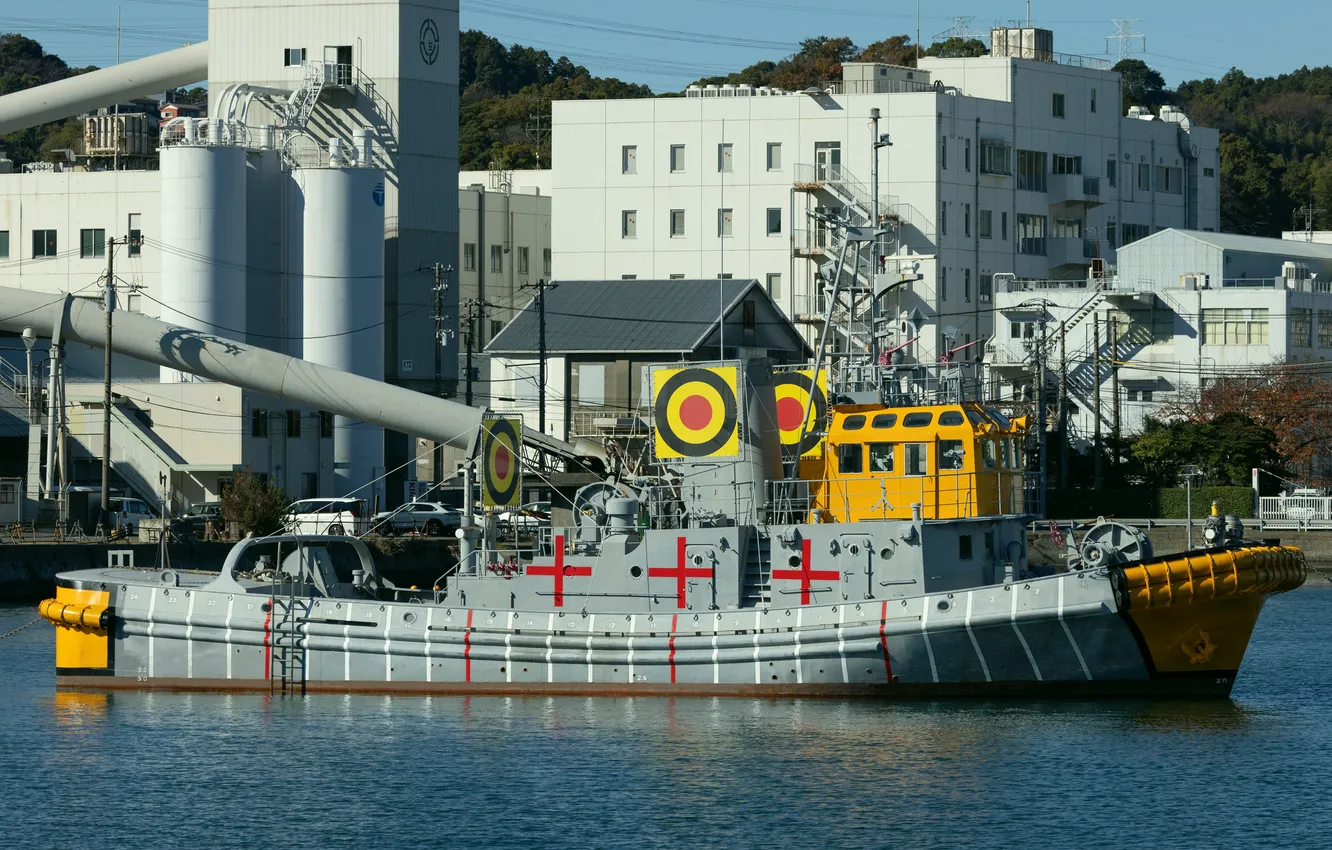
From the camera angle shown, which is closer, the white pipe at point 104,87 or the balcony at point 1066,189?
the white pipe at point 104,87

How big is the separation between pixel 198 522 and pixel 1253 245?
50645 mm

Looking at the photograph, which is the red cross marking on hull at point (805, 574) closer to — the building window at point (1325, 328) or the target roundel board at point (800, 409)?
the target roundel board at point (800, 409)

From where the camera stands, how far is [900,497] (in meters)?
33.1

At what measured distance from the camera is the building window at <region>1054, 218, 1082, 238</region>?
319 feet

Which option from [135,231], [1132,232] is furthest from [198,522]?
[1132,232]

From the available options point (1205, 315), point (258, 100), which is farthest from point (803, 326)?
point (258, 100)

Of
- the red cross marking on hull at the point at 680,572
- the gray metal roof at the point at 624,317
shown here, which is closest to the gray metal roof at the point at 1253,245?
the gray metal roof at the point at 624,317

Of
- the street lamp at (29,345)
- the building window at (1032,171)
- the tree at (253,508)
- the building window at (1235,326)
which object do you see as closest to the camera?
the tree at (253,508)

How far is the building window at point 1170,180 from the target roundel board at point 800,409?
241 feet

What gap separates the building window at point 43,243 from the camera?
8450 centimetres

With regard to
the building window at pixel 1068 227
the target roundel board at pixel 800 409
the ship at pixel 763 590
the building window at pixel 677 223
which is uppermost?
the building window at pixel 1068 227

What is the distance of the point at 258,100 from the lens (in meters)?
78.1

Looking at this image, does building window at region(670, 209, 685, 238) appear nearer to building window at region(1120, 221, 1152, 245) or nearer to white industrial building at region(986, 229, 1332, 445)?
white industrial building at region(986, 229, 1332, 445)

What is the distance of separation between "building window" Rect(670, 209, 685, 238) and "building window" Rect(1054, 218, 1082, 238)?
63.1 ft
